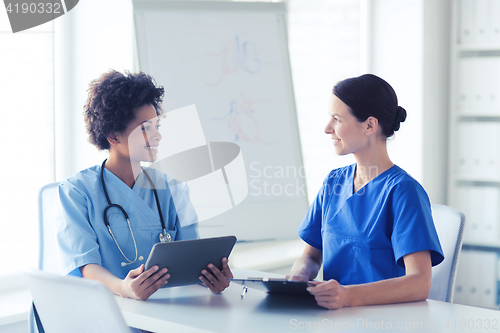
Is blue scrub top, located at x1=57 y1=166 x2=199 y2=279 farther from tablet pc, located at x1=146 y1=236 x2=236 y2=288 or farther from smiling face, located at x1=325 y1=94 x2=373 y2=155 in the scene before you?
smiling face, located at x1=325 y1=94 x2=373 y2=155

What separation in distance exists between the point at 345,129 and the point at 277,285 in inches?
21.8

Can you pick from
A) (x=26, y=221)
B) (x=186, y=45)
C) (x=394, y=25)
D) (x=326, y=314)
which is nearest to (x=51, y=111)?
(x=26, y=221)

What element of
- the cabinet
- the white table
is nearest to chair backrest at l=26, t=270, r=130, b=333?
the white table

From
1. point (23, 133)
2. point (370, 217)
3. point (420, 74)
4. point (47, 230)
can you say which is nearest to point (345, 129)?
point (370, 217)

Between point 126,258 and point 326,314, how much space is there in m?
0.61

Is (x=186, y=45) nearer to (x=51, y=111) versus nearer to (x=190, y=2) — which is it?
(x=190, y=2)

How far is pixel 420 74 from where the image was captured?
299 centimetres

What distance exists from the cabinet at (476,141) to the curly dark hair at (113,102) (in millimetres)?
2188

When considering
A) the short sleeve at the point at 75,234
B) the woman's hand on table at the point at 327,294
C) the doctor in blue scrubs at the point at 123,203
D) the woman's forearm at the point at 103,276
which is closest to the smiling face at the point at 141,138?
the doctor in blue scrubs at the point at 123,203

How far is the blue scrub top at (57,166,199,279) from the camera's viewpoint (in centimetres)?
131

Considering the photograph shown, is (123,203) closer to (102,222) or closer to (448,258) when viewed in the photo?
(102,222)

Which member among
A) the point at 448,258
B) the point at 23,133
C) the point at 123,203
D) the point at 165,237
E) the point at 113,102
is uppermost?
the point at 113,102

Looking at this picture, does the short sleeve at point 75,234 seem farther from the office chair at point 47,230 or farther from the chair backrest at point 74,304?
the chair backrest at point 74,304

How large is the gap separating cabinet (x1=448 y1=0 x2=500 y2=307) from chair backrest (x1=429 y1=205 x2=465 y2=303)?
1.64m
